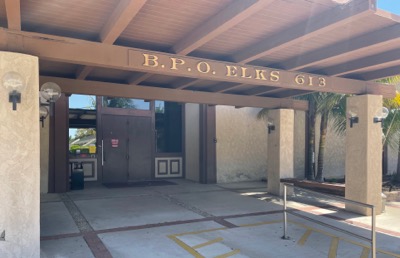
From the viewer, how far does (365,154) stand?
718 centimetres

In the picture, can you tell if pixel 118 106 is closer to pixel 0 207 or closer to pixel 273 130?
pixel 273 130

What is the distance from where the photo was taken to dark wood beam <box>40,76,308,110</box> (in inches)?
274

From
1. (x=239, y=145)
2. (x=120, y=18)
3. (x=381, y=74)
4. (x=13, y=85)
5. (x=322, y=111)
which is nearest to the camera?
(x=120, y=18)

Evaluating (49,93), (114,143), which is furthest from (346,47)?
(114,143)

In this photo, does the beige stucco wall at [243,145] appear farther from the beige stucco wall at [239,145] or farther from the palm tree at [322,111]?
the palm tree at [322,111]

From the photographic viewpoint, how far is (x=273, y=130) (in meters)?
9.88

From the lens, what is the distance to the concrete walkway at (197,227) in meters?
4.83

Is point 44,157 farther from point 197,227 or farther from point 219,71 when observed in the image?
point 219,71

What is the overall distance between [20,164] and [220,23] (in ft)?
9.96

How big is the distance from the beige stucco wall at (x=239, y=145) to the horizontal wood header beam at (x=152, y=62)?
5.82 meters

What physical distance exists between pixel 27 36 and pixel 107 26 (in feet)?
3.39

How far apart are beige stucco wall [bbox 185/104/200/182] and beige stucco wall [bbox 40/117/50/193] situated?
522cm

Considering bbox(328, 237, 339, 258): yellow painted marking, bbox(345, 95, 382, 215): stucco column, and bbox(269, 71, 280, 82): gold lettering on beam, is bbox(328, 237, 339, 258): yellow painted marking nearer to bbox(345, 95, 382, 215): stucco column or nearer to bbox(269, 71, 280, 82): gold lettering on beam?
bbox(345, 95, 382, 215): stucco column

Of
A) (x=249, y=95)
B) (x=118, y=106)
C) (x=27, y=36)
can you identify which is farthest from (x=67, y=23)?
(x=118, y=106)
